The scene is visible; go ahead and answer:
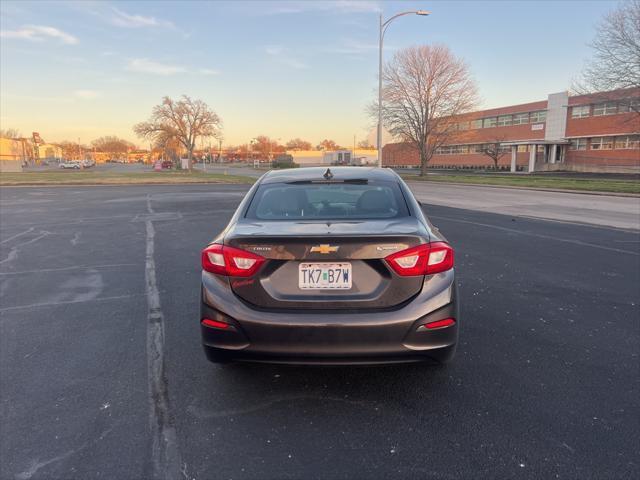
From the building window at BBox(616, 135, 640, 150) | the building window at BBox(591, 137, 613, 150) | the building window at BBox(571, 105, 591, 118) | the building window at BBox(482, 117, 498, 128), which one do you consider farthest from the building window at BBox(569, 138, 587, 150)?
the building window at BBox(482, 117, 498, 128)

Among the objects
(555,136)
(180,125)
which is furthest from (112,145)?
(555,136)

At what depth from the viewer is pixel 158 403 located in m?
2.99

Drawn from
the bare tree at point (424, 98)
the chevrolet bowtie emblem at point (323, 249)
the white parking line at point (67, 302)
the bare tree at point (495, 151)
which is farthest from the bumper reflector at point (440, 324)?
the bare tree at point (495, 151)

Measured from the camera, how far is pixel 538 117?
188 feet

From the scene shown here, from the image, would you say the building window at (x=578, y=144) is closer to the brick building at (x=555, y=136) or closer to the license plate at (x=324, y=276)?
the brick building at (x=555, y=136)

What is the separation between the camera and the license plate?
2.71m

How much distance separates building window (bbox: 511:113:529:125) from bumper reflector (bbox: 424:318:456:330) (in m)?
64.7

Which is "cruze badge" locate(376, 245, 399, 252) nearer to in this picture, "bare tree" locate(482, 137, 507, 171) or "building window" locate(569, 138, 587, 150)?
"building window" locate(569, 138, 587, 150)

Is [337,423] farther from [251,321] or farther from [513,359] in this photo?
[513,359]

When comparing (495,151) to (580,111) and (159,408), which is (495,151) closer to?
(580,111)

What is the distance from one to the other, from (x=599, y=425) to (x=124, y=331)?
396 centimetres

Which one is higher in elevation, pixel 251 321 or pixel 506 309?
pixel 251 321

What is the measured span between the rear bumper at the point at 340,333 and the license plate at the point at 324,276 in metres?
0.17

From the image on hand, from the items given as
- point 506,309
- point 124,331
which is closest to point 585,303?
point 506,309
